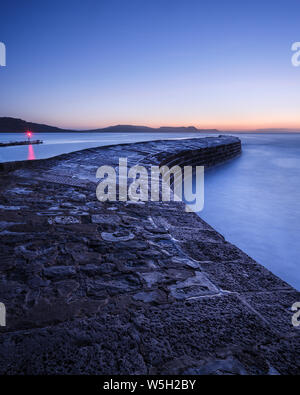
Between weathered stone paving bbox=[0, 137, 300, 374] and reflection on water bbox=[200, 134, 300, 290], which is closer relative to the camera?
weathered stone paving bbox=[0, 137, 300, 374]

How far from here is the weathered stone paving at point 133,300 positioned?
1.03 meters

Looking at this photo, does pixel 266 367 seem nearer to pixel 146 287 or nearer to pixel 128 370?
pixel 128 370

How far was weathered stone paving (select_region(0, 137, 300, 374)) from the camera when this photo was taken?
1.03 metres

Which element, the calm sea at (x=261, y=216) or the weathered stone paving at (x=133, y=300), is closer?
the weathered stone paving at (x=133, y=300)

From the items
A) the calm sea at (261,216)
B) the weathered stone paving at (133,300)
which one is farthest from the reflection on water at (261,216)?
the weathered stone paving at (133,300)

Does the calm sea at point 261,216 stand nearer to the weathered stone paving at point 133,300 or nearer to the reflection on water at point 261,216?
the reflection on water at point 261,216

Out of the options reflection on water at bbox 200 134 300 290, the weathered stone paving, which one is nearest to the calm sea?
reflection on water at bbox 200 134 300 290

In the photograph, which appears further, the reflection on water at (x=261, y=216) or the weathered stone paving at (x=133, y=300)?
the reflection on water at (x=261, y=216)

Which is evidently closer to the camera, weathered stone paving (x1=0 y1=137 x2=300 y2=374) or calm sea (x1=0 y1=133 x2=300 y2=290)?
weathered stone paving (x1=0 y1=137 x2=300 y2=374)

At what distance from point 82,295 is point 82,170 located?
421 cm

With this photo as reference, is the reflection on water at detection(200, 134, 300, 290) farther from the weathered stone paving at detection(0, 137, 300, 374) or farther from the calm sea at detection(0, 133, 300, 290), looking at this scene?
the weathered stone paving at detection(0, 137, 300, 374)
